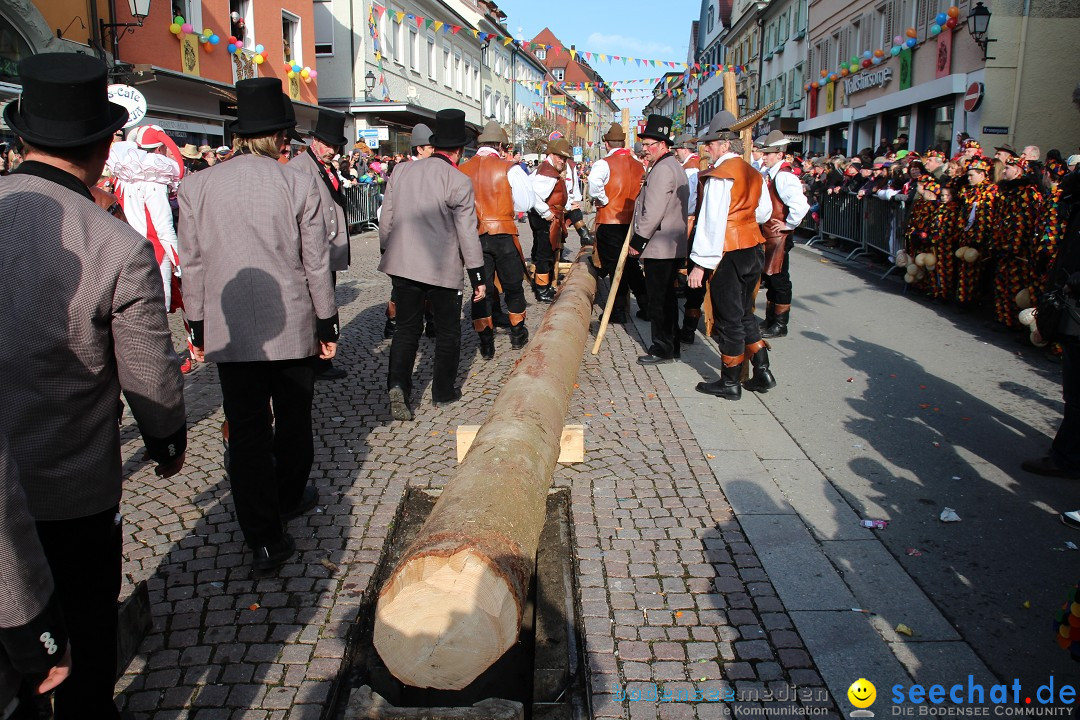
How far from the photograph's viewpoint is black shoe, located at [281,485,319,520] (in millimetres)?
4203

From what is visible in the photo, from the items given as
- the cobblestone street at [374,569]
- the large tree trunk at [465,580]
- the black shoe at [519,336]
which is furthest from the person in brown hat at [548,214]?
the large tree trunk at [465,580]

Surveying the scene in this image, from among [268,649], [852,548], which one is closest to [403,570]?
[268,649]

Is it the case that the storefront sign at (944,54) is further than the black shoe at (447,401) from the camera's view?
Yes

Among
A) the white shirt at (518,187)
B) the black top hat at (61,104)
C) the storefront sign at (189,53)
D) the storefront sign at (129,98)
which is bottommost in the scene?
the white shirt at (518,187)

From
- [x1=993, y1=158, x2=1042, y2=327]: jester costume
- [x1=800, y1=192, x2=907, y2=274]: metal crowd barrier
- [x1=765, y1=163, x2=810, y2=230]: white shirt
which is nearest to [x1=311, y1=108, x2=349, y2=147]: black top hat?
[x1=765, y1=163, x2=810, y2=230]: white shirt

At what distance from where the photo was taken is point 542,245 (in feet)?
36.1

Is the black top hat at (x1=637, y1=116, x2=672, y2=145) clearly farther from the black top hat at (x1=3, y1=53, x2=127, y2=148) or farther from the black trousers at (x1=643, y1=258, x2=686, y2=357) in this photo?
the black top hat at (x1=3, y1=53, x2=127, y2=148)

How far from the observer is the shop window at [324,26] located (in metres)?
27.6

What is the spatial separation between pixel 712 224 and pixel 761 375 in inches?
54.2

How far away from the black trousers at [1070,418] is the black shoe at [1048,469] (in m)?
0.02

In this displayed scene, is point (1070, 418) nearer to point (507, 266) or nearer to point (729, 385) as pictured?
point (729, 385)

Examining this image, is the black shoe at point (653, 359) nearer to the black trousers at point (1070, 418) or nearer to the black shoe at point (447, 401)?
the black shoe at point (447, 401)

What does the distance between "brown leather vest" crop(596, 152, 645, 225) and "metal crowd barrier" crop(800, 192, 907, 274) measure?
5831mm

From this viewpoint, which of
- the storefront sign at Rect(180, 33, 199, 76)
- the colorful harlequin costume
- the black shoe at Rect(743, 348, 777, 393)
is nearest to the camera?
the black shoe at Rect(743, 348, 777, 393)
